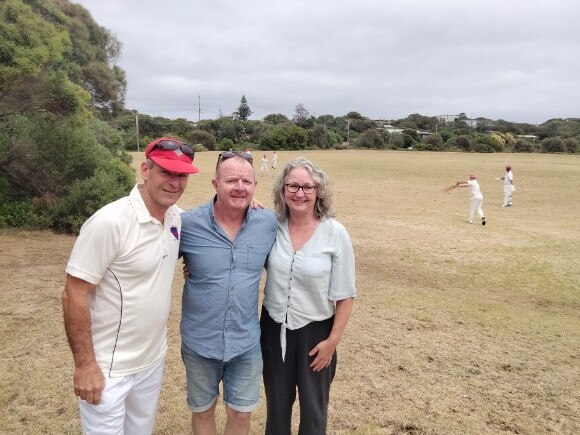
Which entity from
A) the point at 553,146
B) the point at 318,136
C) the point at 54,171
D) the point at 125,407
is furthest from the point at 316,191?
the point at 553,146

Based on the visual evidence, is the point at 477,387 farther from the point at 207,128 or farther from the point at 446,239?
the point at 207,128

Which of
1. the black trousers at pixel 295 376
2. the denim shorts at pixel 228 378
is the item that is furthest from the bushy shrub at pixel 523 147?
the denim shorts at pixel 228 378

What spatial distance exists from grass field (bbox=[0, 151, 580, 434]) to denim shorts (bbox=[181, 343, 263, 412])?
126 cm

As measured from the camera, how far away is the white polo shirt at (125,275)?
2.04m

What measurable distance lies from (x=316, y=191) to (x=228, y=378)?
121 cm

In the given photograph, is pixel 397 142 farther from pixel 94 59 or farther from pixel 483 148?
pixel 94 59

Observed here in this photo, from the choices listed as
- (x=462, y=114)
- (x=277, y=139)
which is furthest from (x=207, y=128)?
(x=462, y=114)

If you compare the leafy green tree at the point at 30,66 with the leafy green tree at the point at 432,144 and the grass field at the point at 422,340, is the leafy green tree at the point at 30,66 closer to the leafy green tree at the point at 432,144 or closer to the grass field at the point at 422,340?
the grass field at the point at 422,340

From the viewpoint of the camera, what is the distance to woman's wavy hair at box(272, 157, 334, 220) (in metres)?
2.66

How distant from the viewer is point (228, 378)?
2689 millimetres

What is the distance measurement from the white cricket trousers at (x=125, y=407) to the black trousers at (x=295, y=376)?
2.11ft

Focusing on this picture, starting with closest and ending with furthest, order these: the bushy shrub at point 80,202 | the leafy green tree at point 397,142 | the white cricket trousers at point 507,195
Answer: the bushy shrub at point 80,202 → the white cricket trousers at point 507,195 → the leafy green tree at point 397,142

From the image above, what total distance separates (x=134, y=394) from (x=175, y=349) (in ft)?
9.07

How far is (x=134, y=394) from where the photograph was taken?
2402mm
